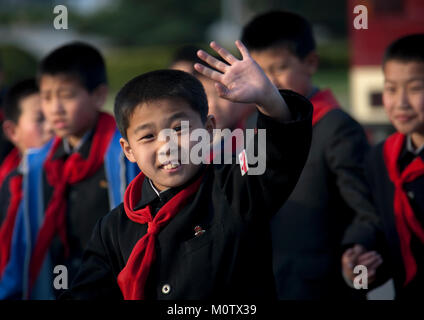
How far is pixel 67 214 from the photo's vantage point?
352 centimetres

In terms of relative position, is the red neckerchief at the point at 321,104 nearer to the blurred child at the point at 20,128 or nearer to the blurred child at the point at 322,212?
the blurred child at the point at 322,212

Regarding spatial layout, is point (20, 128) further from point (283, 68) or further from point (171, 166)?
point (171, 166)

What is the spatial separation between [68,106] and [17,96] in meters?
1.04

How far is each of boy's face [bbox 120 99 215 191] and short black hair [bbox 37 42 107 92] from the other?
1.64 m

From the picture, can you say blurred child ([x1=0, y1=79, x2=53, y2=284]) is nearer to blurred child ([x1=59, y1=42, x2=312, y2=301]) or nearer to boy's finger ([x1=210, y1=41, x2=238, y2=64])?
blurred child ([x1=59, y1=42, x2=312, y2=301])

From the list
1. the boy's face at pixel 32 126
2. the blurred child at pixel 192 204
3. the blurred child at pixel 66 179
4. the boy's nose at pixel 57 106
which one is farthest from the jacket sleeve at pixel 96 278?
the boy's face at pixel 32 126

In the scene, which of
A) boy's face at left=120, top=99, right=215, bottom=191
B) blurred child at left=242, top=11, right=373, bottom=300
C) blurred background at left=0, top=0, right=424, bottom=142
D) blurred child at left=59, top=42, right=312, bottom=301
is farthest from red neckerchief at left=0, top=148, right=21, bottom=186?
blurred background at left=0, top=0, right=424, bottom=142

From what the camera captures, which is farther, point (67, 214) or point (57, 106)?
point (57, 106)

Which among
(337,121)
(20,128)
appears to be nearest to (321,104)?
(337,121)

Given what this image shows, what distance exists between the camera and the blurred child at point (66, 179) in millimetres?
3467

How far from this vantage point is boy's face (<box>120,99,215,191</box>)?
2.19 m

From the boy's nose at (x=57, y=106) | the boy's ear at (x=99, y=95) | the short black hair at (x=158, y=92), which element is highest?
the boy's ear at (x=99, y=95)

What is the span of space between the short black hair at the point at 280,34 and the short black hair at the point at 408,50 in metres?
Answer: 0.47

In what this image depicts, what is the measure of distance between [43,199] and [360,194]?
5.46 feet
